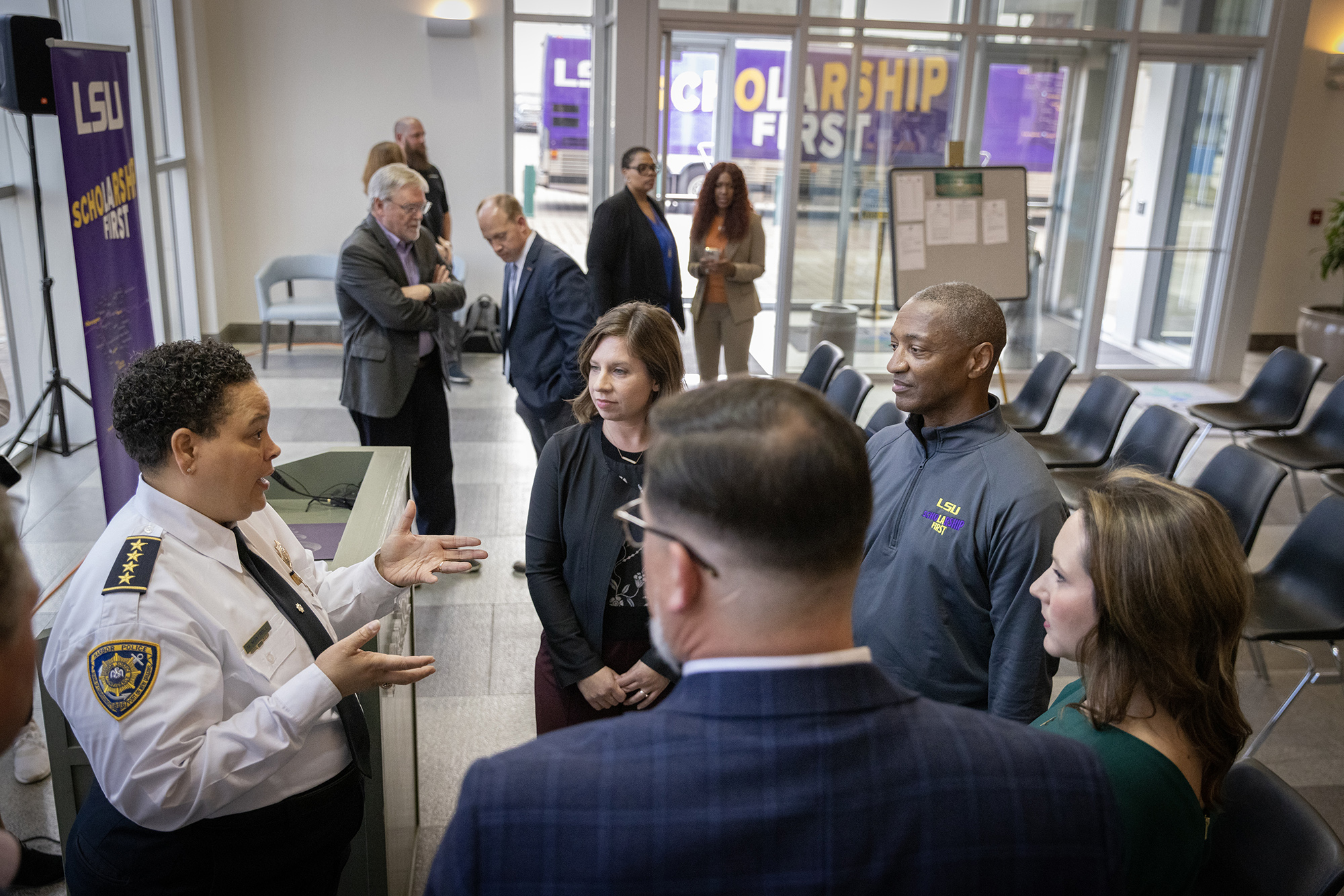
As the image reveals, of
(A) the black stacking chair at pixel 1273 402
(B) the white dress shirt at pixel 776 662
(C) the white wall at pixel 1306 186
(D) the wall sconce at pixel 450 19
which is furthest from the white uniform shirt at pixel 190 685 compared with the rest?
(C) the white wall at pixel 1306 186

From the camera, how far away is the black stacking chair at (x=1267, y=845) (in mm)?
1685

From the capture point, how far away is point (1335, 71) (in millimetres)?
9164

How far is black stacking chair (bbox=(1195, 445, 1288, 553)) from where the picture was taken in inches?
153

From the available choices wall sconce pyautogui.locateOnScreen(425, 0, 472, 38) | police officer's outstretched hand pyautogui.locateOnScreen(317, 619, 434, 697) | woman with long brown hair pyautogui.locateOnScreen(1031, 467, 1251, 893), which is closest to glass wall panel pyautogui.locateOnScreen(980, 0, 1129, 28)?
wall sconce pyautogui.locateOnScreen(425, 0, 472, 38)

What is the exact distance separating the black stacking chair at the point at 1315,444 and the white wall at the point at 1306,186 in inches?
178

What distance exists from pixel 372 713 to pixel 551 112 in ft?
28.3

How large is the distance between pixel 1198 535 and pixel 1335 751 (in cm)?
285

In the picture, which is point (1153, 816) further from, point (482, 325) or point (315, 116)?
point (315, 116)

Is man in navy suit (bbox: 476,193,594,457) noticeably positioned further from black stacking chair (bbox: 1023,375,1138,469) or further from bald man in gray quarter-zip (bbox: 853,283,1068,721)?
black stacking chair (bbox: 1023,375,1138,469)

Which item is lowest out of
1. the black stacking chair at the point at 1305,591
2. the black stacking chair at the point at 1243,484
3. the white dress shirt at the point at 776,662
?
the black stacking chair at the point at 1305,591

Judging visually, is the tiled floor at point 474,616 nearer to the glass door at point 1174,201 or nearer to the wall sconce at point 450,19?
the glass door at point 1174,201

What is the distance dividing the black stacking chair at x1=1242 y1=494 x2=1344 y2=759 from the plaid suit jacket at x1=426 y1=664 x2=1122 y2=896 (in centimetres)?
302

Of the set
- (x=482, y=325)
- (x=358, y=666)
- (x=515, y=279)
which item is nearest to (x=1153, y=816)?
(x=358, y=666)

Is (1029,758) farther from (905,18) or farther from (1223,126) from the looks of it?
(1223,126)
